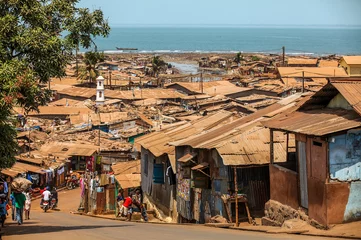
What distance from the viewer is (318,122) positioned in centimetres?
1364

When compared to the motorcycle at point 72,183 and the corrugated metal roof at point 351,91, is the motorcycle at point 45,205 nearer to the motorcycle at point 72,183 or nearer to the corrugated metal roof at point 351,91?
the motorcycle at point 72,183

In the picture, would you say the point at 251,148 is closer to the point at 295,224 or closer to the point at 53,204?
the point at 295,224

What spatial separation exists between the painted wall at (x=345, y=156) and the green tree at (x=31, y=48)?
5789mm

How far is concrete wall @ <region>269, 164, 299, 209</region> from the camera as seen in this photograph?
1453 centimetres

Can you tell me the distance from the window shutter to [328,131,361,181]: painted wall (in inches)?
405

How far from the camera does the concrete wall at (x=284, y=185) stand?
47.7 feet

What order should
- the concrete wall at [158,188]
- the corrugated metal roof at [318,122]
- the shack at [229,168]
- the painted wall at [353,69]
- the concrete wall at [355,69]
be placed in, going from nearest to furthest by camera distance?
the corrugated metal roof at [318,122] → the shack at [229,168] → the concrete wall at [158,188] → the painted wall at [353,69] → the concrete wall at [355,69]

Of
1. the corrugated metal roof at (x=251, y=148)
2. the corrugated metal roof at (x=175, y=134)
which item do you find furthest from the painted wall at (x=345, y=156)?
the corrugated metal roof at (x=175, y=134)

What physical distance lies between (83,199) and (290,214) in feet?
44.7

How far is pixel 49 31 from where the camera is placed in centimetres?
1417

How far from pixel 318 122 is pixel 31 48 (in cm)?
626

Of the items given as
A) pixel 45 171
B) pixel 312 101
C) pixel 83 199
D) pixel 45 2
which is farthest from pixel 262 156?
pixel 45 171

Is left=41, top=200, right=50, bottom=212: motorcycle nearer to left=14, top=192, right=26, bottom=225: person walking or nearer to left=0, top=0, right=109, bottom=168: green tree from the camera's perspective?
left=14, top=192, right=26, bottom=225: person walking

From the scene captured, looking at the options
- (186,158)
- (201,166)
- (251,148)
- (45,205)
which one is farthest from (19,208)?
(45,205)
